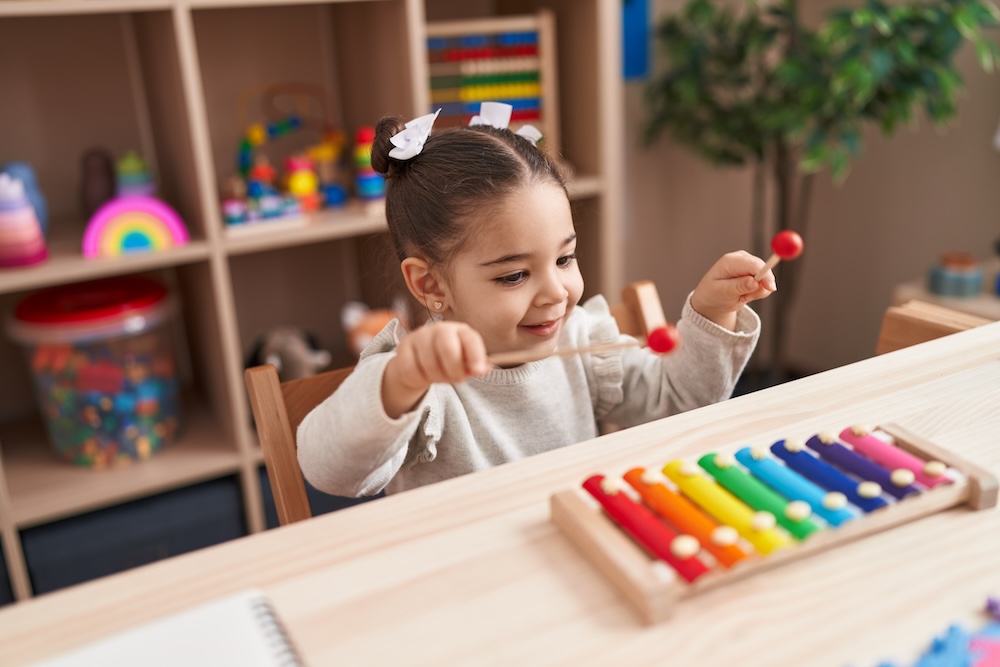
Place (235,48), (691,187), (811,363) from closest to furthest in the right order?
1. (235,48)
2. (691,187)
3. (811,363)

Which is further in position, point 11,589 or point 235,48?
point 235,48

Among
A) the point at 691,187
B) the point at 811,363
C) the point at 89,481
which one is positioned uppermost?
the point at 691,187

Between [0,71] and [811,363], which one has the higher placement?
[0,71]

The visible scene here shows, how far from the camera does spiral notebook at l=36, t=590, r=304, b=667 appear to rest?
514 mm

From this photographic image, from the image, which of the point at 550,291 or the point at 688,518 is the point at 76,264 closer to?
the point at 550,291

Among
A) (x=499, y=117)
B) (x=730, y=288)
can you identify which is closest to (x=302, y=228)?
(x=499, y=117)

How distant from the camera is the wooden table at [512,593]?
1.71ft

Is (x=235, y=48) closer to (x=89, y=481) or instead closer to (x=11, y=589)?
(x=89, y=481)

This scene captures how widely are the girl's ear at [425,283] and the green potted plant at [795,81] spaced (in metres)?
1.20

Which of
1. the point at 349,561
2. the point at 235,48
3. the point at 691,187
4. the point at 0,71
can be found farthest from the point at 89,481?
the point at 691,187

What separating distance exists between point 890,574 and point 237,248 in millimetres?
1350

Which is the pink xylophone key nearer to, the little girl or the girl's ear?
the little girl

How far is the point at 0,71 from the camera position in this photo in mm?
1783

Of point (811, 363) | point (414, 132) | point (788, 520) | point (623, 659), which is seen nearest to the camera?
point (623, 659)
